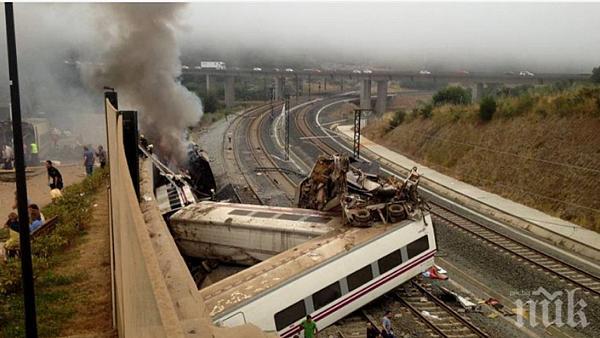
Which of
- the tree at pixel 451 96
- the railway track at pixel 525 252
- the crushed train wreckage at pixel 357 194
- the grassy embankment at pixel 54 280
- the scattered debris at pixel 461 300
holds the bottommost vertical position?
the scattered debris at pixel 461 300

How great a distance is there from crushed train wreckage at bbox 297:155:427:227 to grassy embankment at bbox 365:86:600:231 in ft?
28.8

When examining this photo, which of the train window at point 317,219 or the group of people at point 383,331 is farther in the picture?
the train window at point 317,219

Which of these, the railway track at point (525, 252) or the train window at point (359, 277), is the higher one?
the train window at point (359, 277)

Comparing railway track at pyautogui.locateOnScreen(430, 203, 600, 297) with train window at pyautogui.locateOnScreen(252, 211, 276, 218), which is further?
railway track at pyautogui.locateOnScreen(430, 203, 600, 297)

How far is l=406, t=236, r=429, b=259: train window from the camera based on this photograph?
14070 mm

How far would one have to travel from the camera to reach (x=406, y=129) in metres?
44.2

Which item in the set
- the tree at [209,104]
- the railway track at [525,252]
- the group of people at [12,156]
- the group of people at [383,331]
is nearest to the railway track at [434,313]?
the group of people at [383,331]

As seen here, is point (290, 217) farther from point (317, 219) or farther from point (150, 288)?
point (150, 288)

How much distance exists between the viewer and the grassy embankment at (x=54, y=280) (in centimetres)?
870

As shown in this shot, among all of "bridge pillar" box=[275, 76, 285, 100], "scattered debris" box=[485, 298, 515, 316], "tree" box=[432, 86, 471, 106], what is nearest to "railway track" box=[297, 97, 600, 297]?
"scattered debris" box=[485, 298, 515, 316]

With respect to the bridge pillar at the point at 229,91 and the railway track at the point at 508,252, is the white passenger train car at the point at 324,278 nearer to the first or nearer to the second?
the railway track at the point at 508,252

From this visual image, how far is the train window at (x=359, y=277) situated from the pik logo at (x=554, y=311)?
3727 millimetres

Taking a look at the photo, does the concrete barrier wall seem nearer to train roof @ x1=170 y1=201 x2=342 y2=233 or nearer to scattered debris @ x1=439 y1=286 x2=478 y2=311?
train roof @ x1=170 y1=201 x2=342 y2=233

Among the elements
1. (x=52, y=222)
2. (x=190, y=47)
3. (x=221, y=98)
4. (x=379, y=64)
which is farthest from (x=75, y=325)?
(x=379, y=64)
